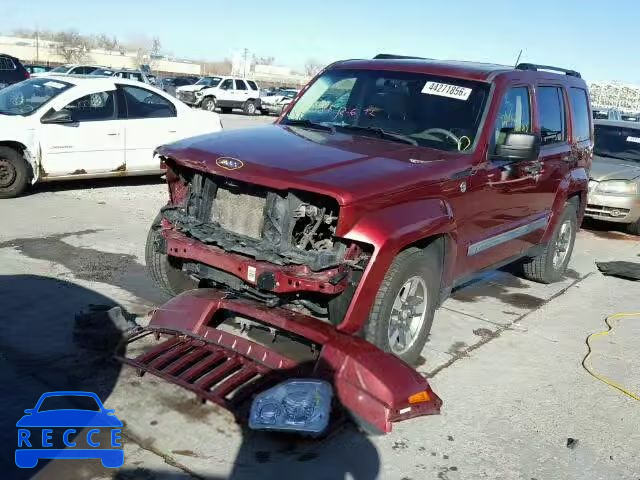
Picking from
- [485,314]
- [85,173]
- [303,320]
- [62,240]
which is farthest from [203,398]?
[85,173]

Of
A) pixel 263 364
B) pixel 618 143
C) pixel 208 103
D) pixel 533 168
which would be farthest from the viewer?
pixel 208 103

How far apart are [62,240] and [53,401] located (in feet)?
11.7

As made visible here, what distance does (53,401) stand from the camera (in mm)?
3578

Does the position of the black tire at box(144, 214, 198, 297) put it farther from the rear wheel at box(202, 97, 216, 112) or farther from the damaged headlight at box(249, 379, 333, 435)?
the rear wheel at box(202, 97, 216, 112)

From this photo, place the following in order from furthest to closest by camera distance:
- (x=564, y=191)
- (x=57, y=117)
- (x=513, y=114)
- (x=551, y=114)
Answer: (x=57, y=117)
(x=564, y=191)
(x=551, y=114)
(x=513, y=114)

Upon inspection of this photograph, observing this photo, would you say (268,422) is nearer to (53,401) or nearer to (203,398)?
(203,398)

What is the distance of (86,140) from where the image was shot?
891cm

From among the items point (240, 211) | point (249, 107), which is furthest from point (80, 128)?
point (249, 107)

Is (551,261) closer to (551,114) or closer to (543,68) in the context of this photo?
(551,114)

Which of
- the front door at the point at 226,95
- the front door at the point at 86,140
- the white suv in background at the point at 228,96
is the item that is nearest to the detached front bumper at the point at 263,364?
the front door at the point at 86,140

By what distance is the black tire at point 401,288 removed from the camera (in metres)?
3.93

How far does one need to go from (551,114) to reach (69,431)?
4.88 metres

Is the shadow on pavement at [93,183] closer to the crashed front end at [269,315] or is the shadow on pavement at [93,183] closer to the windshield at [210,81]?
the crashed front end at [269,315]

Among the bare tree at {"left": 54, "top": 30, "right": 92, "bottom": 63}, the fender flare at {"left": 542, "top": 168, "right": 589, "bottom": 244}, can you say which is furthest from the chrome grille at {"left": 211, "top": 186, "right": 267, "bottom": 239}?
the bare tree at {"left": 54, "top": 30, "right": 92, "bottom": 63}
